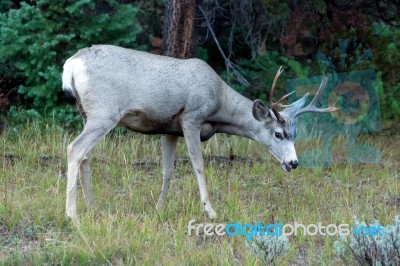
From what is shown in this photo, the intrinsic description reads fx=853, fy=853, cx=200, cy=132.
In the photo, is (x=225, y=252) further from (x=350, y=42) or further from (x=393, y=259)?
(x=350, y=42)

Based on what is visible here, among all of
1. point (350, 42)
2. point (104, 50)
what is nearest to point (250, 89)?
point (350, 42)

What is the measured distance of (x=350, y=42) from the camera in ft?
41.9

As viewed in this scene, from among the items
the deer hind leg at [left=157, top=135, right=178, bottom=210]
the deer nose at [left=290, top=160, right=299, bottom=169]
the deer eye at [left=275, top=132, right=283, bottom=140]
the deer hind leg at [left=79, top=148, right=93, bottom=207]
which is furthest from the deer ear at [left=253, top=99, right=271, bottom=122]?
the deer hind leg at [left=79, top=148, right=93, bottom=207]

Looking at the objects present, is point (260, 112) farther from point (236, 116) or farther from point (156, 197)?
point (156, 197)

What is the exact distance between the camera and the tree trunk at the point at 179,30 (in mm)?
11703

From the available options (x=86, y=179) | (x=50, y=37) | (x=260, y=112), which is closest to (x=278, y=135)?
(x=260, y=112)

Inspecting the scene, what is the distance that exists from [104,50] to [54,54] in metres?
2.99

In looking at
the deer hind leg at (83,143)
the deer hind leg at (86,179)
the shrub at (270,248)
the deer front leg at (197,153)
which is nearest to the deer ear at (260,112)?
the deer front leg at (197,153)

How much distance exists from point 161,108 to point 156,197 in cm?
112

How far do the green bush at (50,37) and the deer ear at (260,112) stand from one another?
3.29 m

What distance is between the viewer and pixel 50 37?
1152cm

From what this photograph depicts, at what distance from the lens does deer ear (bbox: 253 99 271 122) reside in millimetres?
8919

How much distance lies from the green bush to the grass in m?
0.55

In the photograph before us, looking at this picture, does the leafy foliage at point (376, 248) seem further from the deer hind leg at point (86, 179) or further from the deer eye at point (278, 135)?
the deer hind leg at point (86, 179)
